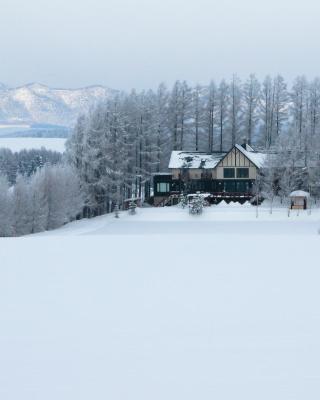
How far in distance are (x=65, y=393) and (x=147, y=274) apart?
6621mm

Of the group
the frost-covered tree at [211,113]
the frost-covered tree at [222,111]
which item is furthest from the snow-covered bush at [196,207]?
the frost-covered tree at [222,111]

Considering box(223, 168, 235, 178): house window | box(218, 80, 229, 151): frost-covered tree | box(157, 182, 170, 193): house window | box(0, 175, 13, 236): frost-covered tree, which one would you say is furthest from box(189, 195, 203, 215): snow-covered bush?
box(218, 80, 229, 151): frost-covered tree

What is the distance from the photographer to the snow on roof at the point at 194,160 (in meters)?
59.2

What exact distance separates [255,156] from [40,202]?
25890 millimetres

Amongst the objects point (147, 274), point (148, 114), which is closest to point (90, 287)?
point (147, 274)

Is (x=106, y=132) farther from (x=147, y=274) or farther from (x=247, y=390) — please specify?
(x=247, y=390)

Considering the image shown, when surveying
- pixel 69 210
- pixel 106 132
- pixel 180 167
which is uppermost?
pixel 106 132

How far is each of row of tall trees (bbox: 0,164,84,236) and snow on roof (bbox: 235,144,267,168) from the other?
19.2m

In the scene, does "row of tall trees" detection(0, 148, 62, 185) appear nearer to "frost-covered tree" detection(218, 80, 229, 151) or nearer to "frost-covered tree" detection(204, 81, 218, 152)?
"frost-covered tree" detection(204, 81, 218, 152)

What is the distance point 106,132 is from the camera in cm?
5744

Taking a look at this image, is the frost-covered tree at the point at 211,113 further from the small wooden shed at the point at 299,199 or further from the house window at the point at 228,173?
the small wooden shed at the point at 299,199

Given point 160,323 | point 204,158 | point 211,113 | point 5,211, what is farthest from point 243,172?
point 160,323

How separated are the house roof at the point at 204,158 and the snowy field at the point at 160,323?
4185cm

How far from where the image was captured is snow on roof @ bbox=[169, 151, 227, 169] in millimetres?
59188
